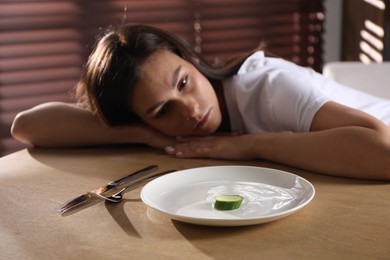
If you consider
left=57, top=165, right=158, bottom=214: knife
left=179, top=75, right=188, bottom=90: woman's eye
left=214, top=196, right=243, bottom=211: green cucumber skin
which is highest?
left=179, top=75, right=188, bottom=90: woman's eye

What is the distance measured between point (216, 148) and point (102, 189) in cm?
33

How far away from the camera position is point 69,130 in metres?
1.40

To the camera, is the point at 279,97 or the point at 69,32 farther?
the point at 69,32

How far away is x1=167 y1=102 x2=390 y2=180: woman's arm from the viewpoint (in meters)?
1.02

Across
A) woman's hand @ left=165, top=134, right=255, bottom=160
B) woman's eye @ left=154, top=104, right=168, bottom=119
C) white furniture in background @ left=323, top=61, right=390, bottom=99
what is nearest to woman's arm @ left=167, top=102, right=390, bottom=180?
woman's hand @ left=165, top=134, right=255, bottom=160

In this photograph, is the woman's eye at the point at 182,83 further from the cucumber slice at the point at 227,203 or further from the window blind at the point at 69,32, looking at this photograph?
the window blind at the point at 69,32

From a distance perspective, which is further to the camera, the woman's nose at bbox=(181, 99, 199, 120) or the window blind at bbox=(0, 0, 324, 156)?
the window blind at bbox=(0, 0, 324, 156)

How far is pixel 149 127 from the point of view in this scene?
1394 mm

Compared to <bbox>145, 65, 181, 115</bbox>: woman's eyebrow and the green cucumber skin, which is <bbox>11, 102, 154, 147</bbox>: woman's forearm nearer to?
<bbox>145, 65, 181, 115</bbox>: woman's eyebrow

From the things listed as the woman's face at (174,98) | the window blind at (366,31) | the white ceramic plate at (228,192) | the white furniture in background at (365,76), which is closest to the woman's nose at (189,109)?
the woman's face at (174,98)

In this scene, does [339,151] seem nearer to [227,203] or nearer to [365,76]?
[227,203]

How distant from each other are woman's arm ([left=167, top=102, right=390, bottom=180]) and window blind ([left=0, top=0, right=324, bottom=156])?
1164 mm

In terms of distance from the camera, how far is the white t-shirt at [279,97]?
1.23 m

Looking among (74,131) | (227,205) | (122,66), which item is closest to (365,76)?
(122,66)
